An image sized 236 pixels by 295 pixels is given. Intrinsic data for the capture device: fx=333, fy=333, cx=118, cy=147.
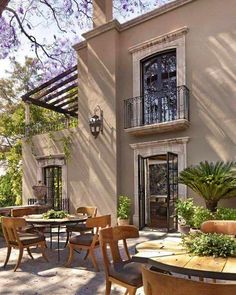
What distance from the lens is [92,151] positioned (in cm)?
1062

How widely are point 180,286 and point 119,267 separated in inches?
72.8

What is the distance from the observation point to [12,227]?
5508 mm

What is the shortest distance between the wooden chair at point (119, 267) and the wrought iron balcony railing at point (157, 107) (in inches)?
220

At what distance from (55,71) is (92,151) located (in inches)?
244

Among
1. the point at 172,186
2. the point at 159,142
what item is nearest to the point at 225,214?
the point at 172,186

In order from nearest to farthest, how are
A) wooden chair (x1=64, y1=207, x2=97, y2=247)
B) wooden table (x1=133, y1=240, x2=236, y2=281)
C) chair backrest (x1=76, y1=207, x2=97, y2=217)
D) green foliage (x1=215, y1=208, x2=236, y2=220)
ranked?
wooden table (x1=133, y1=240, x2=236, y2=281) → wooden chair (x1=64, y1=207, x2=97, y2=247) → green foliage (x1=215, y1=208, x2=236, y2=220) → chair backrest (x1=76, y1=207, x2=97, y2=217)

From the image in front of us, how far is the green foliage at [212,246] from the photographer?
2890 mm

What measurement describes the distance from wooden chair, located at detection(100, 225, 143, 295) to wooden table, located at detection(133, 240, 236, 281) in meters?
0.37

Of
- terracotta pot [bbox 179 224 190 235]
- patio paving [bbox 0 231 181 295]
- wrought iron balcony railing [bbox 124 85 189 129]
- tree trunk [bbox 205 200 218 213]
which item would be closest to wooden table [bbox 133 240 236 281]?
patio paving [bbox 0 231 181 295]

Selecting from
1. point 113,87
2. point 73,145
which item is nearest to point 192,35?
point 113,87

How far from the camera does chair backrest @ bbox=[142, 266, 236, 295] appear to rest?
1.89 metres

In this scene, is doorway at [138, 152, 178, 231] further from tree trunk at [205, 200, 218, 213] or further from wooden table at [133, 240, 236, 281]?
wooden table at [133, 240, 236, 281]

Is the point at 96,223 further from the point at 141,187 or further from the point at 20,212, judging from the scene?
the point at 141,187

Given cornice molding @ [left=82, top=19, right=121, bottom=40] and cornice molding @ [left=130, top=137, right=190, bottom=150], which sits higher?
cornice molding @ [left=82, top=19, right=121, bottom=40]
